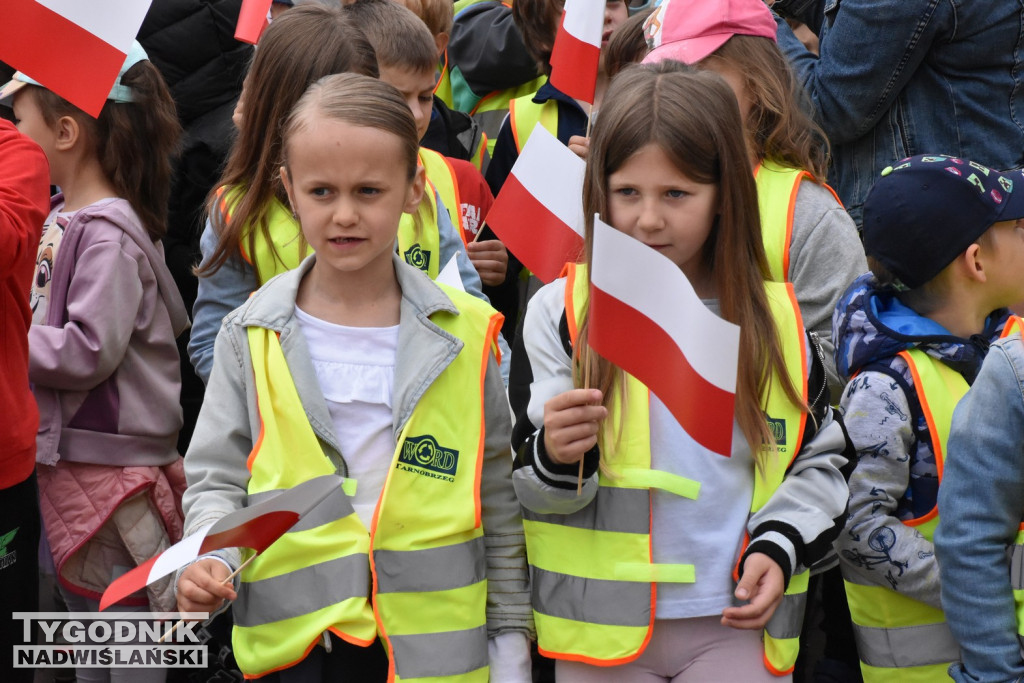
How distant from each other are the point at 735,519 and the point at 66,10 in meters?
2.17

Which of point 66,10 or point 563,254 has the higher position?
point 66,10

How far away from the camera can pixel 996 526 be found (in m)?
2.70

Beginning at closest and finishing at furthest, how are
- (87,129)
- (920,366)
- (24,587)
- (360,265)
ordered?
1. (360,265)
2. (920,366)
3. (24,587)
4. (87,129)

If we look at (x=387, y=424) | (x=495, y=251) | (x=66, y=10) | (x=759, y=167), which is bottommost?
(x=387, y=424)

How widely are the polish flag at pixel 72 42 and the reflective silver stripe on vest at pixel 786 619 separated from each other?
6.99 feet

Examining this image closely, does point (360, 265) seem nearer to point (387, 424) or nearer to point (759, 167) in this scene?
point (387, 424)

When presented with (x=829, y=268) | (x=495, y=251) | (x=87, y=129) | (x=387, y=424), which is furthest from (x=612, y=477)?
(x=87, y=129)

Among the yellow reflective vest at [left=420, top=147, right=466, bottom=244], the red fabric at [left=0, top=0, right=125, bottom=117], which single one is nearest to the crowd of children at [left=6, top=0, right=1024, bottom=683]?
the red fabric at [left=0, top=0, right=125, bottom=117]

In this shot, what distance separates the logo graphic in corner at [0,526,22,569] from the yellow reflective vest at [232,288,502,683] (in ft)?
3.17

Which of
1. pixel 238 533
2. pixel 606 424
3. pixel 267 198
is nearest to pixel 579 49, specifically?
pixel 267 198

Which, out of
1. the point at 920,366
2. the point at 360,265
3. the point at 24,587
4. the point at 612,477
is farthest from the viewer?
the point at 24,587

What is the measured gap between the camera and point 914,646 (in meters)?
3.18

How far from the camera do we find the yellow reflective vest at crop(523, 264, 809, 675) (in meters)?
2.62

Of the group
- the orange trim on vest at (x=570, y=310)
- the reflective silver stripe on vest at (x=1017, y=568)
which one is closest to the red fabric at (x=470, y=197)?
the orange trim on vest at (x=570, y=310)
